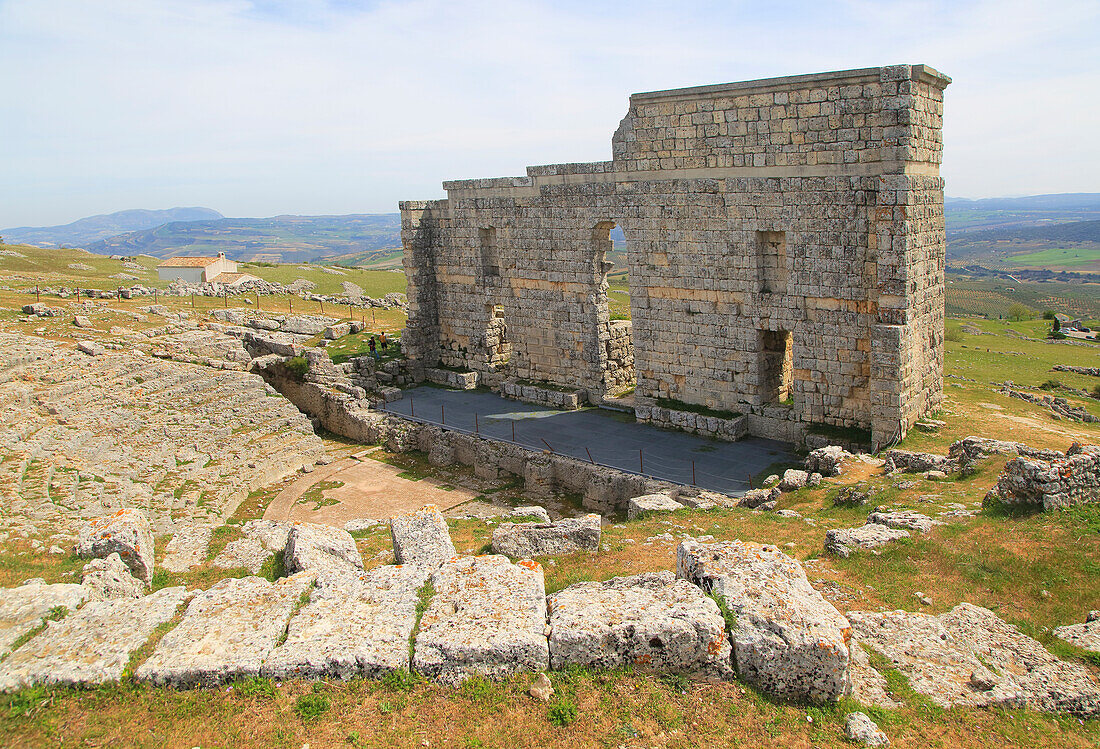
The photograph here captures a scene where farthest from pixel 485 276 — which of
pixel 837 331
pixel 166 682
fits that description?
pixel 166 682

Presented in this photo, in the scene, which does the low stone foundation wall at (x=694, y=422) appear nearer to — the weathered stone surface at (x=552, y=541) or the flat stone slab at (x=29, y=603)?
the weathered stone surface at (x=552, y=541)

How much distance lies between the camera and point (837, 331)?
51.5ft

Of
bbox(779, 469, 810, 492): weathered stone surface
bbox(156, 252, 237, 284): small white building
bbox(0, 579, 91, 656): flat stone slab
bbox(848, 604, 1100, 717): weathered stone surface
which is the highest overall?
bbox(156, 252, 237, 284): small white building

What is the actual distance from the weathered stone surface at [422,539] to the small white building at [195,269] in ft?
101

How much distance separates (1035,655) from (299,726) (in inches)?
246

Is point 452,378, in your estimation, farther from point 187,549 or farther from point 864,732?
point 864,732

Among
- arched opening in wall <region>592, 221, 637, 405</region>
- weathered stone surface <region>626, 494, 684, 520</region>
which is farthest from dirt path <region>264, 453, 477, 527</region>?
arched opening in wall <region>592, 221, 637, 405</region>

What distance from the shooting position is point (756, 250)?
661 inches

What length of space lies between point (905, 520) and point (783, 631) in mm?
4504

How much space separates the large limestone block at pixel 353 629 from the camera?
6.17 metres

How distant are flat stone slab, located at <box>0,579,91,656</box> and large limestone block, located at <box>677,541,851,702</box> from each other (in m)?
6.17

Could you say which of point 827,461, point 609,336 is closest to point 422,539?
point 827,461

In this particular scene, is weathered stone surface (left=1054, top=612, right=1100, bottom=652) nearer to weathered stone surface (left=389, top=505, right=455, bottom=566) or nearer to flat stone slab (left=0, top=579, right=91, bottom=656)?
weathered stone surface (left=389, top=505, right=455, bottom=566)

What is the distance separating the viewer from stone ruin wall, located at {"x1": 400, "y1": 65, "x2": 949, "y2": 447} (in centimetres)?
1475
